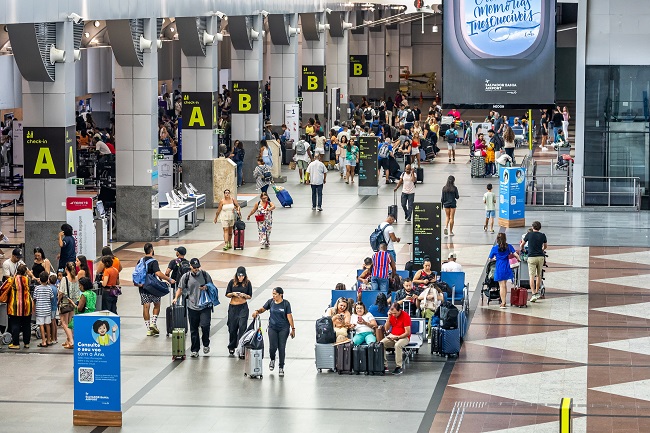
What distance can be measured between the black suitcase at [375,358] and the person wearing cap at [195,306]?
2439 millimetres

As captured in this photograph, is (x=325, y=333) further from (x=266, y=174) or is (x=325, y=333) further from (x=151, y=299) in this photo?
(x=266, y=174)

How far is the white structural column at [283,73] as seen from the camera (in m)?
45.7

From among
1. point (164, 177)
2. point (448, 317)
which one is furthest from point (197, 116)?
point (448, 317)

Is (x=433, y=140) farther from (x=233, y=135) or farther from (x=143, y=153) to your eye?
(x=143, y=153)

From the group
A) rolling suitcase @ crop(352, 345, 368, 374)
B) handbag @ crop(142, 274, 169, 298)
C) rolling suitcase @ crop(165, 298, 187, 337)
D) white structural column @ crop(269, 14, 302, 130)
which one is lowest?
rolling suitcase @ crop(352, 345, 368, 374)

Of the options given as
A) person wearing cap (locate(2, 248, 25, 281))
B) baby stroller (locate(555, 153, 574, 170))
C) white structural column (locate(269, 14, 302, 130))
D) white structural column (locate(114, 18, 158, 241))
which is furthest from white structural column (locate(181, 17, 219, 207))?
person wearing cap (locate(2, 248, 25, 281))

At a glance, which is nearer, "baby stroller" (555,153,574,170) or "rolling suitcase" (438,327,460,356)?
"rolling suitcase" (438,327,460,356)

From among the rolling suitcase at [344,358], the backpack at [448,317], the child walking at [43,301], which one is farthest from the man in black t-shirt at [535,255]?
the child walking at [43,301]

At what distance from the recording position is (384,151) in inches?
1566

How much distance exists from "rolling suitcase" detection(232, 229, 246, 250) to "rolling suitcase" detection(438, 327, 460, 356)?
32.8 ft

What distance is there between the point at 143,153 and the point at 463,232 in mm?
7496

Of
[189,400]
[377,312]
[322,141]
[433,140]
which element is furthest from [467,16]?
→ [433,140]

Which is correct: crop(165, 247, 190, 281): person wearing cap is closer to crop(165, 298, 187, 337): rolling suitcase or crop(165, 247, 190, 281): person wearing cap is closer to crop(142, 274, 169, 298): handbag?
crop(142, 274, 169, 298): handbag

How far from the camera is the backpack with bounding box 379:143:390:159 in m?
39.8
